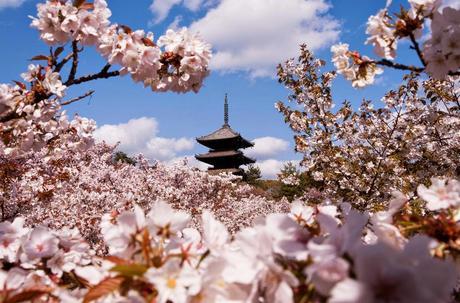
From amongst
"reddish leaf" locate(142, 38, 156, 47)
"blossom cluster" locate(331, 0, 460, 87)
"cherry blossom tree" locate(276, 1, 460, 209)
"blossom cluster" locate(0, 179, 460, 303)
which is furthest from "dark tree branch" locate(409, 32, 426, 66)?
"cherry blossom tree" locate(276, 1, 460, 209)

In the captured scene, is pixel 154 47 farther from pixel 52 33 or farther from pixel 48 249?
pixel 48 249

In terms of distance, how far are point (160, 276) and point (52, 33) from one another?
2706 millimetres

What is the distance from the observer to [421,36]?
7.22 ft

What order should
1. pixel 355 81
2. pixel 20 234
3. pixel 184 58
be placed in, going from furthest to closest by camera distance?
pixel 184 58
pixel 355 81
pixel 20 234

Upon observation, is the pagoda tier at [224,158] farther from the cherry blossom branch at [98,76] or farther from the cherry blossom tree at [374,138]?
the cherry blossom branch at [98,76]

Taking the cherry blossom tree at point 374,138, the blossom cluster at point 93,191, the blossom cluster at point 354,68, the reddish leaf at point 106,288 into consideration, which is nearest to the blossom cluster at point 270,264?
the reddish leaf at point 106,288

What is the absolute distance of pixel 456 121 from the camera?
29.8 feet

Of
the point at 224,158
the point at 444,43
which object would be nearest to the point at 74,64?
the point at 444,43

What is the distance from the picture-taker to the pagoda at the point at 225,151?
141 ft

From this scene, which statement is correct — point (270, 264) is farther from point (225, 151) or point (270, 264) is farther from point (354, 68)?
point (225, 151)

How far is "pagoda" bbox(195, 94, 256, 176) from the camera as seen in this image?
141ft

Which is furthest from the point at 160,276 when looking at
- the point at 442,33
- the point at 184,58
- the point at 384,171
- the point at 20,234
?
the point at 384,171

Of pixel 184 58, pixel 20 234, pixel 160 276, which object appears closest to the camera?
pixel 160 276

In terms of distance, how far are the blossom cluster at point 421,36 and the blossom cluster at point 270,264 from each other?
2.86ft
